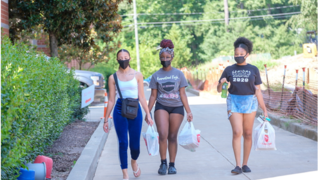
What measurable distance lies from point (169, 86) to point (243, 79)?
1.04 metres

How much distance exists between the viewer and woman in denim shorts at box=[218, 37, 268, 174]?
20.1ft

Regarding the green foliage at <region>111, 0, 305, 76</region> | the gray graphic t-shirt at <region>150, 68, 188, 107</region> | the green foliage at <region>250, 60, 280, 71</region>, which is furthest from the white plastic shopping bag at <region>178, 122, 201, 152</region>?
the green foliage at <region>111, 0, 305, 76</region>

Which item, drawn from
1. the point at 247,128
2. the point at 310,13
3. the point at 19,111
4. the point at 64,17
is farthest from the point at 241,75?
the point at 310,13

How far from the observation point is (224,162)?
713 centimetres

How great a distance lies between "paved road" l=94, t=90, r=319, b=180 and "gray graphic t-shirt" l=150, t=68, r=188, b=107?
Answer: 107 cm

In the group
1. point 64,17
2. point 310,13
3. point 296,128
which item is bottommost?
point 296,128

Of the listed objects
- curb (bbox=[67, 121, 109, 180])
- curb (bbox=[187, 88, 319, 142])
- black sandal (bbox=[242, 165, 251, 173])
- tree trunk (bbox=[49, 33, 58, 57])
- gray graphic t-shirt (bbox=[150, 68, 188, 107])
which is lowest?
curb (bbox=[187, 88, 319, 142])

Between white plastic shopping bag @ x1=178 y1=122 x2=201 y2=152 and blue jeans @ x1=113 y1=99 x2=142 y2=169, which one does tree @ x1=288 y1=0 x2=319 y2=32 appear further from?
blue jeans @ x1=113 y1=99 x2=142 y2=169

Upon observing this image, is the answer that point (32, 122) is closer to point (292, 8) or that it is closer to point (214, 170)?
point (214, 170)

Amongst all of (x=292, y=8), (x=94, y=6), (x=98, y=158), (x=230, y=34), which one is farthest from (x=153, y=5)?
(x=98, y=158)

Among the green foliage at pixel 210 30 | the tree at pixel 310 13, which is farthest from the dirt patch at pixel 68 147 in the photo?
the green foliage at pixel 210 30

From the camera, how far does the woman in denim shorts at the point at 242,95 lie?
6.14 meters

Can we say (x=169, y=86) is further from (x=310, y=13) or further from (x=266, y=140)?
(x=310, y=13)

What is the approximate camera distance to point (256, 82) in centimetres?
618
